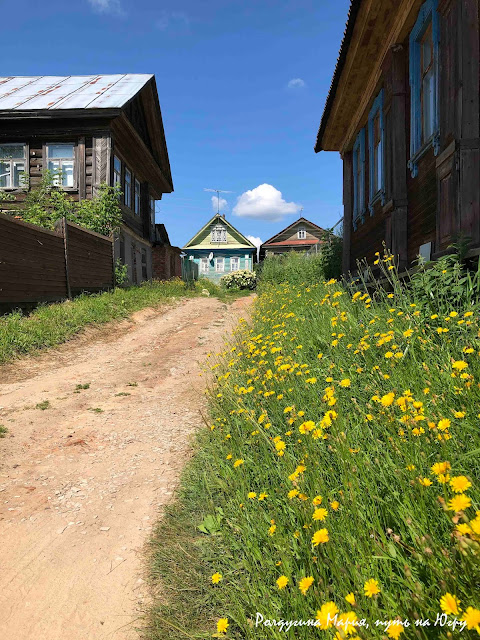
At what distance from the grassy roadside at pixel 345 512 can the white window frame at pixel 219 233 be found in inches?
1405

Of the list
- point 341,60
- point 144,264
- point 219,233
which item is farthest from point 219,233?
point 341,60

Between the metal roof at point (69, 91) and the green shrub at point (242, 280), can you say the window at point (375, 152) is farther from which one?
the green shrub at point (242, 280)

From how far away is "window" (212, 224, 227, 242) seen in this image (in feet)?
125

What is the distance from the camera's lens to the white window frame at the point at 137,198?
18938 millimetres

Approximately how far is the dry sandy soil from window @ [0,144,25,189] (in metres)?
10.7

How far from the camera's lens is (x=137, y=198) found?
19703 millimetres

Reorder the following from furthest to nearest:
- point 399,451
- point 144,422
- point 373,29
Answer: point 373,29 → point 144,422 → point 399,451

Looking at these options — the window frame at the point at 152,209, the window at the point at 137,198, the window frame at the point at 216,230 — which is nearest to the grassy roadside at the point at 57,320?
the window at the point at 137,198

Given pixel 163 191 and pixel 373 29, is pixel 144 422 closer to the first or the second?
pixel 373 29

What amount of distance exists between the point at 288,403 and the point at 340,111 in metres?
9.52

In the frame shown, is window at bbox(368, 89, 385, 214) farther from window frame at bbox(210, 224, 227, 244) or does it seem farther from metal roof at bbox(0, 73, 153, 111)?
window frame at bbox(210, 224, 227, 244)

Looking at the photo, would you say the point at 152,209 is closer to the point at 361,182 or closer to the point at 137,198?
the point at 137,198

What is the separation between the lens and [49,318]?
885 centimetres

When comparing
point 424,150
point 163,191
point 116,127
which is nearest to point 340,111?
point 424,150
